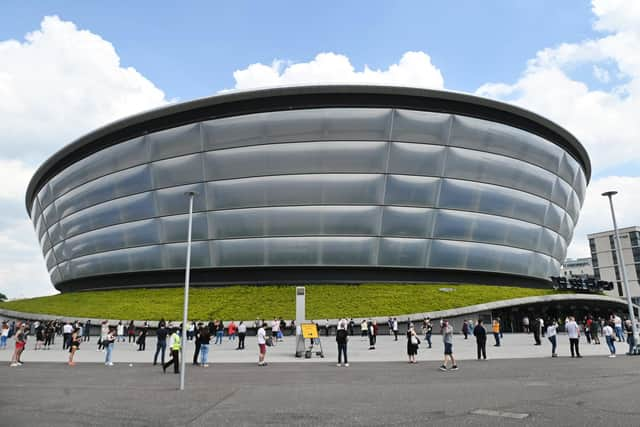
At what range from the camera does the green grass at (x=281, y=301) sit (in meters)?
35.8

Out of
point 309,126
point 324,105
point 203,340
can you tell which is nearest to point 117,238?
point 309,126

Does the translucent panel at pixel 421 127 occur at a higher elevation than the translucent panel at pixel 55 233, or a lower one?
higher

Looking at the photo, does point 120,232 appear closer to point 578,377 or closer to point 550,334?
point 550,334

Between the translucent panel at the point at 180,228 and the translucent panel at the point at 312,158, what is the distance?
6120mm

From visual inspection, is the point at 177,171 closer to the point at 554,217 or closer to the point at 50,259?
the point at 50,259

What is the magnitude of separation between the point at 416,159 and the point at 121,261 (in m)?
32.2

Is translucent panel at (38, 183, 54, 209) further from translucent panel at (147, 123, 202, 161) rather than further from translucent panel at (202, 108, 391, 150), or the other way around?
translucent panel at (202, 108, 391, 150)

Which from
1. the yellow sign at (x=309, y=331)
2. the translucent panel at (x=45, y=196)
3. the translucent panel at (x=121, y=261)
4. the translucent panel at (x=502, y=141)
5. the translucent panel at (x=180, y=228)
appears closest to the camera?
the yellow sign at (x=309, y=331)

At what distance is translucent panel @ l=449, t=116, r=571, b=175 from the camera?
4259 centimetres

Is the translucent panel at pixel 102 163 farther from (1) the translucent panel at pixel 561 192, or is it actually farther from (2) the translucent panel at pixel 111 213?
(1) the translucent panel at pixel 561 192

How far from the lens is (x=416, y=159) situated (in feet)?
136

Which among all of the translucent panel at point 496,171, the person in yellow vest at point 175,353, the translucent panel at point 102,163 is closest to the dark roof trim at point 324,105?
the translucent panel at point 102,163

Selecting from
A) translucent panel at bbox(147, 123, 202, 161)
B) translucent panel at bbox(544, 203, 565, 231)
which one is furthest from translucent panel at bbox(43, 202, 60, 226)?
translucent panel at bbox(544, 203, 565, 231)

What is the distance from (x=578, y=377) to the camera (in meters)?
13.1
